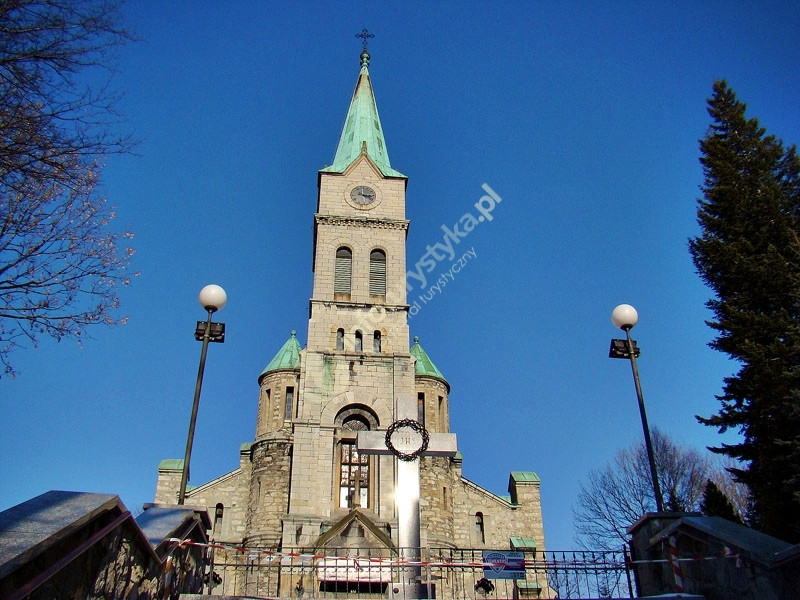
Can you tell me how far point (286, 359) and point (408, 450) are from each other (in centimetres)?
2155

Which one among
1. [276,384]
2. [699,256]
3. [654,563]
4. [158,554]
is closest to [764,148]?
[699,256]

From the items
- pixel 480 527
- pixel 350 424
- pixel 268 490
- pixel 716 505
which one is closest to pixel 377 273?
pixel 350 424

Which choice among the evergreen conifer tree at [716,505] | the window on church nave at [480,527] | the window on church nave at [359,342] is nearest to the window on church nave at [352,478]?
the window on church nave at [359,342]

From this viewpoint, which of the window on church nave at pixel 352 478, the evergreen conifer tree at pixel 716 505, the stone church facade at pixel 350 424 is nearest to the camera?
the evergreen conifer tree at pixel 716 505

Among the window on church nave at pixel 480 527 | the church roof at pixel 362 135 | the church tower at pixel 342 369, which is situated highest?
the church roof at pixel 362 135

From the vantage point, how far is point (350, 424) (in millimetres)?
27641

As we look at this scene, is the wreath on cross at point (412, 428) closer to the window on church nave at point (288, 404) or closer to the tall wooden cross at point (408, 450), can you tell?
the tall wooden cross at point (408, 450)

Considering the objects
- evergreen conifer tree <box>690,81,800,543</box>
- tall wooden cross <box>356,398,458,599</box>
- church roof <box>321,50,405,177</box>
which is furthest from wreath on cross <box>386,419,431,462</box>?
church roof <box>321,50,405,177</box>

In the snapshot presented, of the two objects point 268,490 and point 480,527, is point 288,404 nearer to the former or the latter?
point 268,490

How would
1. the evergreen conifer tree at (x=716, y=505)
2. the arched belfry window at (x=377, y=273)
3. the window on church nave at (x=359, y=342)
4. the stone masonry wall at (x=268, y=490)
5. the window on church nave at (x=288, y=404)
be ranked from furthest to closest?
the window on church nave at (x=288, y=404) → the arched belfry window at (x=377, y=273) → the window on church nave at (x=359, y=342) → the stone masonry wall at (x=268, y=490) → the evergreen conifer tree at (x=716, y=505)

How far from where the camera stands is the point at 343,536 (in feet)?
77.0

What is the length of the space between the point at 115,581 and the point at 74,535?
1130mm

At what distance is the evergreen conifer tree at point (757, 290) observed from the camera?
607 inches

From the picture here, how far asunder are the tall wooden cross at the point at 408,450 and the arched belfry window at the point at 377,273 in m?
16.1
